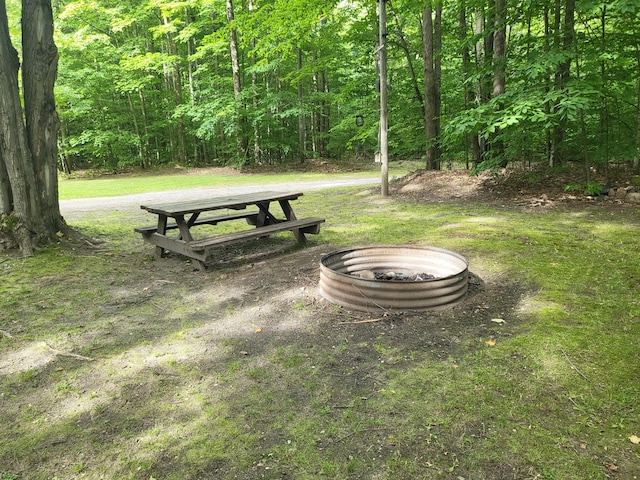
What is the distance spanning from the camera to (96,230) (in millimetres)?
6656

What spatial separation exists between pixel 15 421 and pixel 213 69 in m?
26.8

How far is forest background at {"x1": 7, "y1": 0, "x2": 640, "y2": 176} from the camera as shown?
292 inches

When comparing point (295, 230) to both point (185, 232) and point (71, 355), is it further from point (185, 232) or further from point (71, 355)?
point (71, 355)

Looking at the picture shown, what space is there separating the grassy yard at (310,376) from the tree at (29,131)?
0.56 m

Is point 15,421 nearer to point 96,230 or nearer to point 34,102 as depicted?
point 34,102

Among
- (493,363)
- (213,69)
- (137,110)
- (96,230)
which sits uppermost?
(213,69)

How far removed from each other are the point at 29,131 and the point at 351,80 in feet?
60.4

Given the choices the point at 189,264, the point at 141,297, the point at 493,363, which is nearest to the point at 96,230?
the point at 189,264

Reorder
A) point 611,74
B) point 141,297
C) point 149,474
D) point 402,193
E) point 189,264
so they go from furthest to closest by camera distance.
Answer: point 402,193
point 611,74
point 189,264
point 141,297
point 149,474

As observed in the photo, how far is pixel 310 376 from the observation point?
2.50 m

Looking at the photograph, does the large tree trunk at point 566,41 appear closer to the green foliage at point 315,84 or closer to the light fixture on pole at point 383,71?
the green foliage at point 315,84

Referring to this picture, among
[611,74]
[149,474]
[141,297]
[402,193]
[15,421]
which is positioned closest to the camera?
[149,474]

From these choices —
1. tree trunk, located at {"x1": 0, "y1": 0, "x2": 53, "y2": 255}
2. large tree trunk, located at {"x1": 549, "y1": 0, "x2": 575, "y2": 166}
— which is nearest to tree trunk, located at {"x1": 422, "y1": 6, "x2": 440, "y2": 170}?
large tree trunk, located at {"x1": 549, "y1": 0, "x2": 575, "y2": 166}

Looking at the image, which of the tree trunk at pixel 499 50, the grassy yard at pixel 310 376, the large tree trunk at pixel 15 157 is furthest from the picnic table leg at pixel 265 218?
the tree trunk at pixel 499 50
